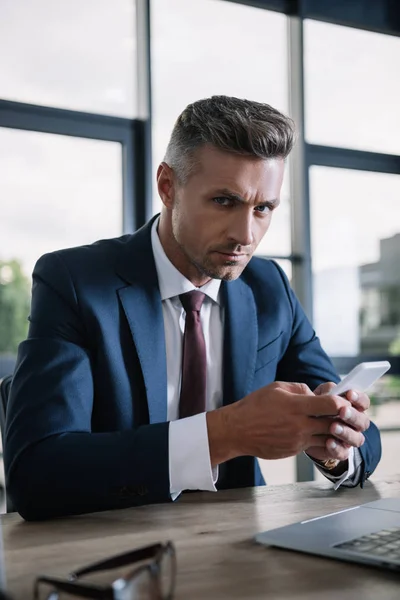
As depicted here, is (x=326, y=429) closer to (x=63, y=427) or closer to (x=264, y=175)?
(x=63, y=427)

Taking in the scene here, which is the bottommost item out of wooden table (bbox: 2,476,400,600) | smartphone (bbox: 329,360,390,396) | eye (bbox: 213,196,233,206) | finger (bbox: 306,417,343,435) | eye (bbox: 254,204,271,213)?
wooden table (bbox: 2,476,400,600)

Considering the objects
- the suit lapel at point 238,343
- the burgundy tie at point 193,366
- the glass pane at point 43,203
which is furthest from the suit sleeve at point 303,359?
the glass pane at point 43,203

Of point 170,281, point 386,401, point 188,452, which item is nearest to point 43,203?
point 170,281

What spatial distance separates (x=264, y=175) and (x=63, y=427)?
0.73 meters

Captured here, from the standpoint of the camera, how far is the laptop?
0.86 meters

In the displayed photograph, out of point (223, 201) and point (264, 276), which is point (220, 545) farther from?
point (264, 276)

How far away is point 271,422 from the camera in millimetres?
1229

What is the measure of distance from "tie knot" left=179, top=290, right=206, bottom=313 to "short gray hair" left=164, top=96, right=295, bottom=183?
273mm

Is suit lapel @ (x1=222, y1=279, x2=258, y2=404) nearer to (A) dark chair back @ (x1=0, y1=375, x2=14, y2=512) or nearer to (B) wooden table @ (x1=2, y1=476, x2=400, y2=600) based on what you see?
(B) wooden table @ (x1=2, y1=476, x2=400, y2=600)

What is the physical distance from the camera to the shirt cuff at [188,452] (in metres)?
1.26

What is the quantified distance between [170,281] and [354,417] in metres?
0.60

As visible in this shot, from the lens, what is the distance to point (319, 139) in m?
3.96

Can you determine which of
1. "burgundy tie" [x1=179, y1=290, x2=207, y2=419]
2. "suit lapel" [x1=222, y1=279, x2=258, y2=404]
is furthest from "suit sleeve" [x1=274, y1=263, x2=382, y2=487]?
"burgundy tie" [x1=179, y1=290, x2=207, y2=419]

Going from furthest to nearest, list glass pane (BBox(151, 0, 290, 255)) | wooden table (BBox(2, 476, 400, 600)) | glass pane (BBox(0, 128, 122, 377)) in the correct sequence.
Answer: glass pane (BBox(151, 0, 290, 255)) < glass pane (BBox(0, 128, 122, 377)) < wooden table (BBox(2, 476, 400, 600))
